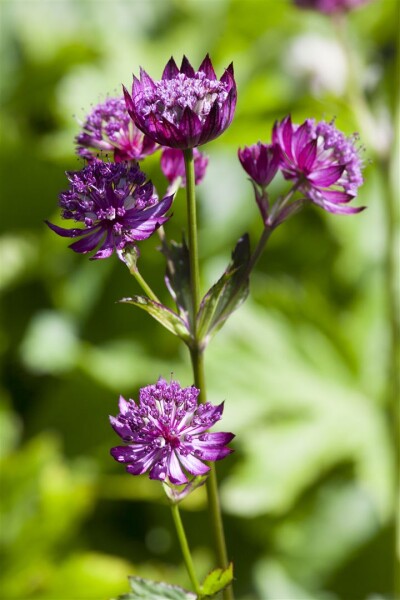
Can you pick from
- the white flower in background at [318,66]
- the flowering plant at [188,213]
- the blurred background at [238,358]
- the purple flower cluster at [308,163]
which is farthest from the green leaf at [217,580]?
the white flower in background at [318,66]

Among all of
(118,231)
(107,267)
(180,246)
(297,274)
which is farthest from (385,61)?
(118,231)

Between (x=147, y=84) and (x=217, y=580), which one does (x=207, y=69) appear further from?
(x=217, y=580)

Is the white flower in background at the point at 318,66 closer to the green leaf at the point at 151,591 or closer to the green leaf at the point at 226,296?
the green leaf at the point at 226,296

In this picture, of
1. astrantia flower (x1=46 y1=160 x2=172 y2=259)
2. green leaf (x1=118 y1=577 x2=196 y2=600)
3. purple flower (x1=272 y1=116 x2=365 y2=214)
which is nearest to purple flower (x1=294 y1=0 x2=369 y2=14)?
purple flower (x1=272 y1=116 x2=365 y2=214)

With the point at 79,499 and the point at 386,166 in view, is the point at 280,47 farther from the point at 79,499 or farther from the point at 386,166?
the point at 79,499

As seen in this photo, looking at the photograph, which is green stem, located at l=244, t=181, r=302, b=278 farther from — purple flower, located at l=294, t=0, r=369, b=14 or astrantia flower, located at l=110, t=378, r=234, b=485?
purple flower, located at l=294, t=0, r=369, b=14
